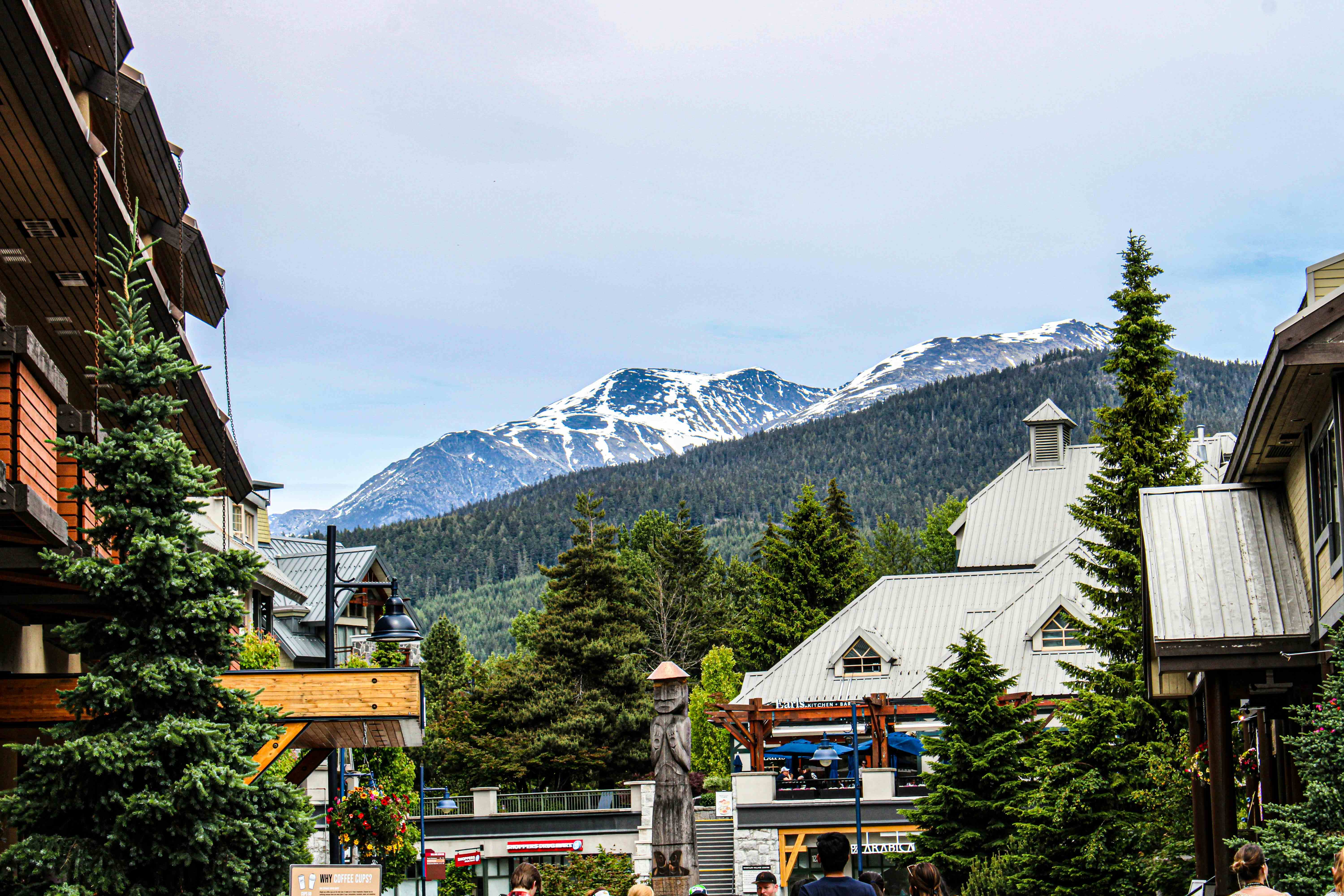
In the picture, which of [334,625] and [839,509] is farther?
[839,509]

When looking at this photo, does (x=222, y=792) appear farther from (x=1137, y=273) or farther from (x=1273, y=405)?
(x=1137, y=273)

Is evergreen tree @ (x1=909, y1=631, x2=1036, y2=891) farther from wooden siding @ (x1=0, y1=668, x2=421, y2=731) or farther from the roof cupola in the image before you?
the roof cupola

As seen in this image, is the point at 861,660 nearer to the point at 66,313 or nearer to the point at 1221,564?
the point at 1221,564

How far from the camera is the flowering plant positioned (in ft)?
75.2

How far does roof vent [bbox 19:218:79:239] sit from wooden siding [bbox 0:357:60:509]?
10.1 ft

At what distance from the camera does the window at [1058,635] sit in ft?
147

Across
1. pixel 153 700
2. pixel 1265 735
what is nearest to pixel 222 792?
pixel 153 700

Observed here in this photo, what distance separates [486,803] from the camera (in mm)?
48156

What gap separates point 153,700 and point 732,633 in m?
56.3

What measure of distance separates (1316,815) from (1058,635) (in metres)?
34.1

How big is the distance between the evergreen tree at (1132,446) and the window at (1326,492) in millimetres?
13146

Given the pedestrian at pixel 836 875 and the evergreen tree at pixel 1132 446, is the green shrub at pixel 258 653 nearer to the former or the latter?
the evergreen tree at pixel 1132 446

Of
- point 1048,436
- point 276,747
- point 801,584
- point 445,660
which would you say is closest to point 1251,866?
point 276,747

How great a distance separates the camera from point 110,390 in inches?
676
